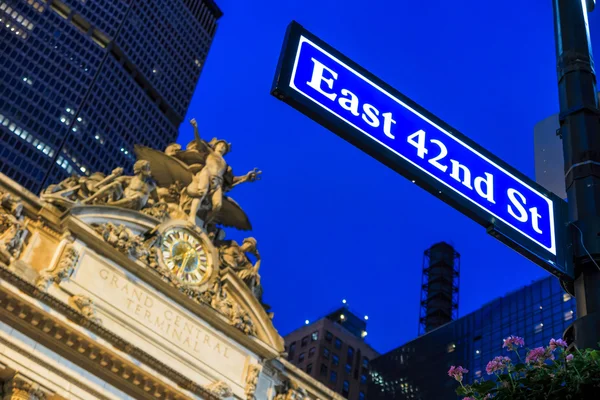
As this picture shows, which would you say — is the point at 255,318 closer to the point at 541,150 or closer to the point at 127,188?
the point at 127,188

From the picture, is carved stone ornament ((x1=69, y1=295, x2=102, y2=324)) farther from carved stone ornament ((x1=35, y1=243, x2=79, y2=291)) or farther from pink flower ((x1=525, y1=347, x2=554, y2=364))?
pink flower ((x1=525, y1=347, x2=554, y2=364))

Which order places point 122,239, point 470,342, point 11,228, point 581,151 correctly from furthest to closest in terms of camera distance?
point 470,342
point 122,239
point 11,228
point 581,151

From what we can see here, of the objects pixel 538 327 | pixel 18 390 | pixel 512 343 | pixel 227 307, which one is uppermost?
pixel 538 327

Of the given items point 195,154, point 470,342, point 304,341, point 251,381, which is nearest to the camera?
point 251,381

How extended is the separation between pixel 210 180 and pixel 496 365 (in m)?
32.3

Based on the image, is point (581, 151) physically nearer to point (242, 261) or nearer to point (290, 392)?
point (290, 392)

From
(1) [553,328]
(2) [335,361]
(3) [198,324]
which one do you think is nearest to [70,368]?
(3) [198,324]

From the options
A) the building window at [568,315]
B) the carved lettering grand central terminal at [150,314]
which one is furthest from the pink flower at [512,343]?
the building window at [568,315]

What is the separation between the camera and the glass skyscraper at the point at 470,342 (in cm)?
8862

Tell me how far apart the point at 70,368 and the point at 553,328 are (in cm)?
6705

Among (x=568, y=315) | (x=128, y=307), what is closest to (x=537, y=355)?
(x=128, y=307)

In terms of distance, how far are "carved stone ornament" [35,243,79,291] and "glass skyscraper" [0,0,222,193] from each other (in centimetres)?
8651

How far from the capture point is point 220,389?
32.9 metres

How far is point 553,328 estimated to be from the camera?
86.5 m
